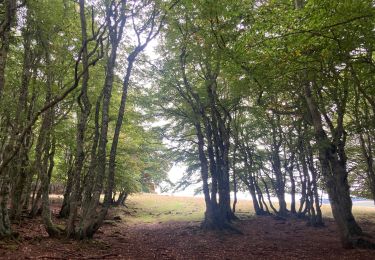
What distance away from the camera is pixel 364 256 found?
973 centimetres

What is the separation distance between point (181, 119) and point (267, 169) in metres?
8.79

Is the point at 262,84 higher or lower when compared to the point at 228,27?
lower

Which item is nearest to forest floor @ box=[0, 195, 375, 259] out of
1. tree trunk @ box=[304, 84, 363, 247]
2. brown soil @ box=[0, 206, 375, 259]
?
brown soil @ box=[0, 206, 375, 259]

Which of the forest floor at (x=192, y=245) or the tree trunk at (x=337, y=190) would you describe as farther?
the tree trunk at (x=337, y=190)

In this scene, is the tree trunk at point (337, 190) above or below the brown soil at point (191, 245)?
above

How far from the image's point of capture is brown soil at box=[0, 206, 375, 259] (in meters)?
9.13

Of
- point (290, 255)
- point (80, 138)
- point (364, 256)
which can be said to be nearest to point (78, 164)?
point (80, 138)

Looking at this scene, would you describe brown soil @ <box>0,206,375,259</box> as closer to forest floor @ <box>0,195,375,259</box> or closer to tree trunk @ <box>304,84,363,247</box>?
forest floor @ <box>0,195,375,259</box>

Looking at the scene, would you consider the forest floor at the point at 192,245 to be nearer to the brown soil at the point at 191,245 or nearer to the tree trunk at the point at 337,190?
the brown soil at the point at 191,245

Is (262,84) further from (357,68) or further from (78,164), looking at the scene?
(78,164)

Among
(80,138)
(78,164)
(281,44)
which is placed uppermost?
(281,44)

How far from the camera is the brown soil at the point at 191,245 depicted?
360 inches

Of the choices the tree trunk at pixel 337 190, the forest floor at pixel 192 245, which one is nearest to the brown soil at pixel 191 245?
the forest floor at pixel 192 245

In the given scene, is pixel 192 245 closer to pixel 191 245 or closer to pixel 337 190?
pixel 191 245
